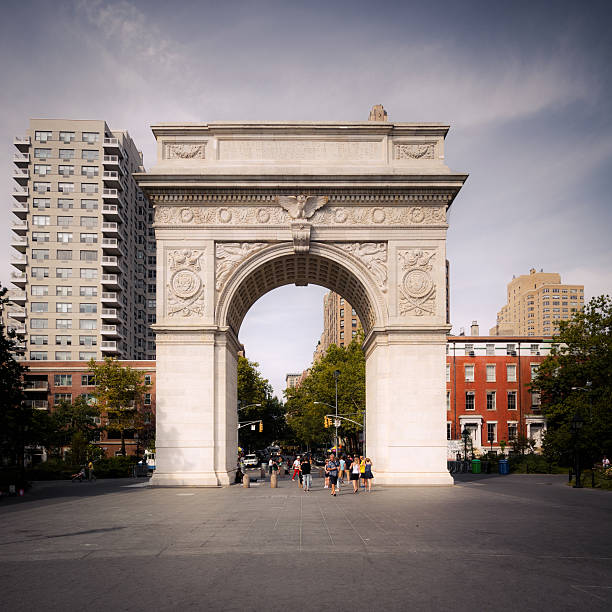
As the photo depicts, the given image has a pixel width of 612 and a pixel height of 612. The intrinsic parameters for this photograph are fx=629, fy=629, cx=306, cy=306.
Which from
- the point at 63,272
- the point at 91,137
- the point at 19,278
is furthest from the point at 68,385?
the point at 91,137

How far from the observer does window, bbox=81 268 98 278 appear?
88062 millimetres

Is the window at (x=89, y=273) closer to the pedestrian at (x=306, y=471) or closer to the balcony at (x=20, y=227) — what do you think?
the balcony at (x=20, y=227)

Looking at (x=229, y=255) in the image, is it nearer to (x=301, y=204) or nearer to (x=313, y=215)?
(x=301, y=204)

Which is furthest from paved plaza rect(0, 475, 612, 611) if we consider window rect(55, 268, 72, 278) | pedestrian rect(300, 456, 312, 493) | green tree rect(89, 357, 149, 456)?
window rect(55, 268, 72, 278)

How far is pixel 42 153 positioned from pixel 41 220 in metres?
9.51

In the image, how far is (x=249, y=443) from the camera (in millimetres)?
97750

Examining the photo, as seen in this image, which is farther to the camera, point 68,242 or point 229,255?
point 68,242

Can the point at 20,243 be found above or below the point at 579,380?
above

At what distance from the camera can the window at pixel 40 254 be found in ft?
286

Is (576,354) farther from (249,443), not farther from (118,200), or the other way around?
(118,200)

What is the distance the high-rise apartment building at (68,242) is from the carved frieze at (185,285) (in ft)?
180

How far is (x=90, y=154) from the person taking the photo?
293ft

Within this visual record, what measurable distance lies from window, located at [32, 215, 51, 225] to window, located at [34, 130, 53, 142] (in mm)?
10867

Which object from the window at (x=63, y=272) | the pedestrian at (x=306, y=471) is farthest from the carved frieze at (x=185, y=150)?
the window at (x=63, y=272)
